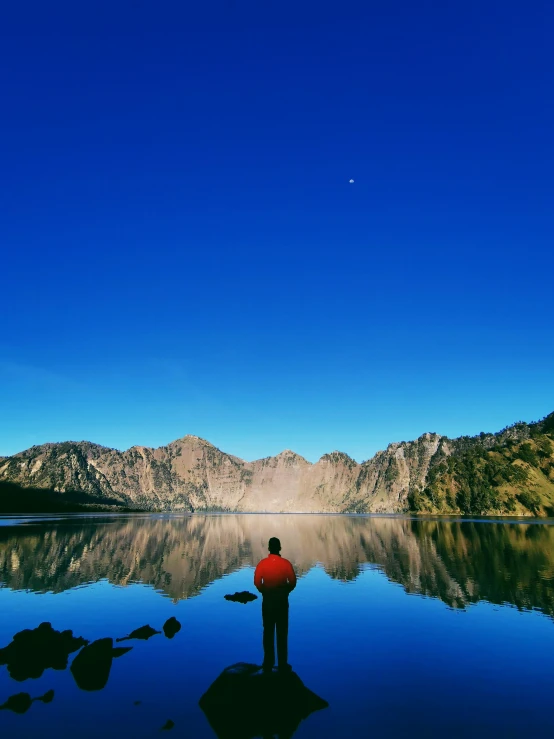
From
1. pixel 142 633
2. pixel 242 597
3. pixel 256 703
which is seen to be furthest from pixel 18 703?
pixel 242 597

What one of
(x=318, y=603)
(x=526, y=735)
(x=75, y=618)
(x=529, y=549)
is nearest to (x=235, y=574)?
(x=318, y=603)

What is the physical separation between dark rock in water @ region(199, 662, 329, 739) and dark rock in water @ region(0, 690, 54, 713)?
5794 mm

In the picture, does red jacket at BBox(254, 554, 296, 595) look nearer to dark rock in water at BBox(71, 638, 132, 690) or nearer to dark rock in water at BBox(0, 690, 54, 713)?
dark rock in water at BBox(71, 638, 132, 690)

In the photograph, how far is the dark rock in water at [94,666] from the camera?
55.1 feet

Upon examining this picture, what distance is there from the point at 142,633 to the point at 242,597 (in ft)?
35.9

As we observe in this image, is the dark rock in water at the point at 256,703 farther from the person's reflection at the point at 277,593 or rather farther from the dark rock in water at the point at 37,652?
the dark rock in water at the point at 37,652

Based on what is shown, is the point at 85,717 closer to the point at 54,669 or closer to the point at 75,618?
the point at 54,669

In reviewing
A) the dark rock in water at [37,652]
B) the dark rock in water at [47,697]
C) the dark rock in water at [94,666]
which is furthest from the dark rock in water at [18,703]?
the dark rock in water at [37,652]

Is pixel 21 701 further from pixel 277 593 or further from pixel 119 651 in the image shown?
pixel 277 593

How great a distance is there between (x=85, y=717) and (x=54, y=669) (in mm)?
6090

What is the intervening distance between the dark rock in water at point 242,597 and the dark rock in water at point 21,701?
17941 millimetres

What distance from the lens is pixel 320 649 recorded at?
20594 mm

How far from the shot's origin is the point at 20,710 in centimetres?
1423

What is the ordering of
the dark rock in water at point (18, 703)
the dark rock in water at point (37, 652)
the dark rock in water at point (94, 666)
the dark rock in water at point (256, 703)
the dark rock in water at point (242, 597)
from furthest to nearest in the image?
the dark rock in water at point (242, 597) < the dark rock in water at point (37, 652) < the dark rock in water at point (94, 666) < the dark rock in water at point (18, 703) < the dark rock in water at point (256, 703)
